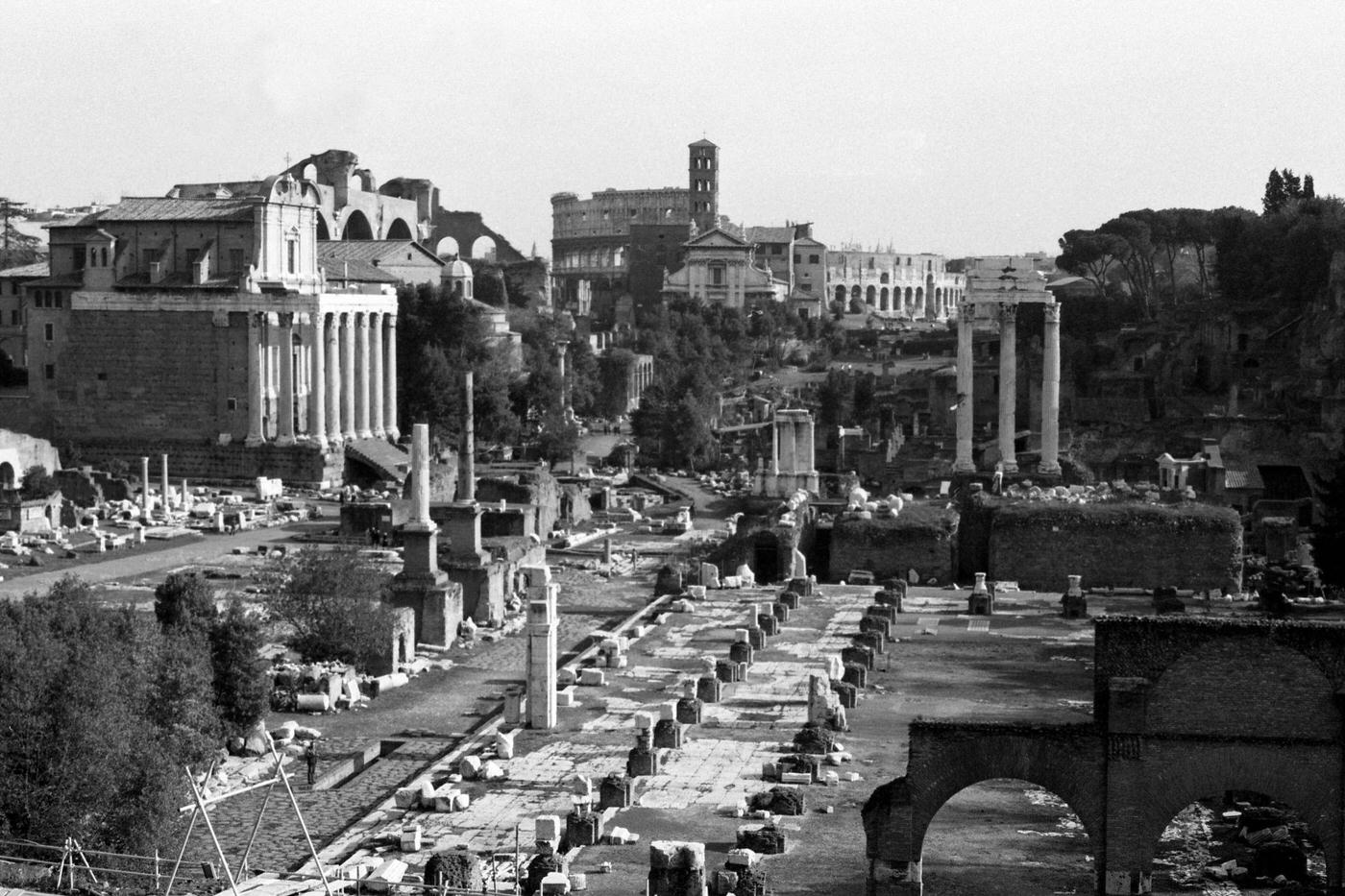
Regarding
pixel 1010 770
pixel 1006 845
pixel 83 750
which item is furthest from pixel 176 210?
pixel 1010 770

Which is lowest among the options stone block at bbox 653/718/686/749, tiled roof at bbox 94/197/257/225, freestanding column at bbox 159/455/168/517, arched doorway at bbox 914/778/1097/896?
arched doorway at bbox 914/778/1097/896

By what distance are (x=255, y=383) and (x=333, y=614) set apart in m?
37.5

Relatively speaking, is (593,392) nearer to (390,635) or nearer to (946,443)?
(946,443)

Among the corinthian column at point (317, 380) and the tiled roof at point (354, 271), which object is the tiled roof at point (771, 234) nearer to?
the tiled roof at point (354, 271)

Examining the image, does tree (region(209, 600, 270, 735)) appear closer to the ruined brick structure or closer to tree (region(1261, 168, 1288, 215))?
the ruined brick structure

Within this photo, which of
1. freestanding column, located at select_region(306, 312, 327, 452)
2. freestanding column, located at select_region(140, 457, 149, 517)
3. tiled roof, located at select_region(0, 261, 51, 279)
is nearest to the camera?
freestanding column, located at select_region(140, 457, 149, 517)

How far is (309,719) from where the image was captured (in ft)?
128

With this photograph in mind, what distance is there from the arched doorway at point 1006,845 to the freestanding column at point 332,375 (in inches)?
2094

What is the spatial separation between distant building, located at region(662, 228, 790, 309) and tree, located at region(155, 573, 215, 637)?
105911mm

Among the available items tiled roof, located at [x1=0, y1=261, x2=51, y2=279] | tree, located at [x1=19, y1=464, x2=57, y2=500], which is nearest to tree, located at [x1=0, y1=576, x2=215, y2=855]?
tree, located at [x1=19, y1=464, x2=57, y2=500]

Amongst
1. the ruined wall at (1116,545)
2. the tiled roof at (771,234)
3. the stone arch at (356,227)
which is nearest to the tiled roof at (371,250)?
the stone arch at (356,227)

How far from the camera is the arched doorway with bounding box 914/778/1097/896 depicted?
26047mm

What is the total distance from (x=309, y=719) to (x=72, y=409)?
45606 millimetres

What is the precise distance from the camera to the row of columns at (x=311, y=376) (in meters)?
79.1
